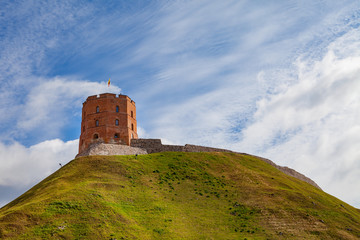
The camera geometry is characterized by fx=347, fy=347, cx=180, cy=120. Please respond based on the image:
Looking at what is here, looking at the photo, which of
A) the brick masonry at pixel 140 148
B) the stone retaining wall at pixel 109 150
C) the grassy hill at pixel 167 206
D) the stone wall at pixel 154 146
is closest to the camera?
the grassy hill at pixel 167 206

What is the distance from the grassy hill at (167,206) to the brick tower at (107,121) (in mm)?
9669

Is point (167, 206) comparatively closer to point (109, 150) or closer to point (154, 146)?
point (109, 150)

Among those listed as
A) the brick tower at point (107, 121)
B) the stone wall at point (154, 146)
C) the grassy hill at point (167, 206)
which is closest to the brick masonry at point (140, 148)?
the stone wall at point (154, 146)

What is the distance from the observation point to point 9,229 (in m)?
33.2

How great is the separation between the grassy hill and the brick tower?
31.7 feet

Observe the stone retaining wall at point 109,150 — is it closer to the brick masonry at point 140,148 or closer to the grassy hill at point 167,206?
the brick masonry at point 140,148

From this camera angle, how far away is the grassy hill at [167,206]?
3553 cm

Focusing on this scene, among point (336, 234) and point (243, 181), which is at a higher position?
point (243, 181)

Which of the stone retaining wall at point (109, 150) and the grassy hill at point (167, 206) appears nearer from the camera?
the grassy hill at point (167, 206)

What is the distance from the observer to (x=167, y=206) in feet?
146

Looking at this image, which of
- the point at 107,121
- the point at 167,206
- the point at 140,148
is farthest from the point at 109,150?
the point at 167,206

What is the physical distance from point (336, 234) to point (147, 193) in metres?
24.4

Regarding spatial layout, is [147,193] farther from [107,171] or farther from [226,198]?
[226,198]

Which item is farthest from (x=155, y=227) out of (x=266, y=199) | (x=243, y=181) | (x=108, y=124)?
(x=108, y=124)
